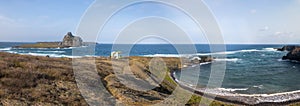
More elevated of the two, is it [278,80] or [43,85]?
[43,85]

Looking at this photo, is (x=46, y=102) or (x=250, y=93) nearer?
(x=46, y=102)

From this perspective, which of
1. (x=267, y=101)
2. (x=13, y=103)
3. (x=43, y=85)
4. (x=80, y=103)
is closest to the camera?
(x=13, y=103)

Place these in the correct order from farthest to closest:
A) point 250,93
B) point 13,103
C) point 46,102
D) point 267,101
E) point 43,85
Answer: point 250,93
point 267,101
point 43,85
point 46,102
point 13,103

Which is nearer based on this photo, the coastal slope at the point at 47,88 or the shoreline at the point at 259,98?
the coastal slope at the point at 47,88

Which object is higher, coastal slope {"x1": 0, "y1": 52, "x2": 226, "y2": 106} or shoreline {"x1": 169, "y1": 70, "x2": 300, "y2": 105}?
coastal slope {"x1": 0, "y1": 52, "x2": 226, "y2": 106}

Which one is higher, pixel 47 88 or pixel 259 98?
pixel 47 88

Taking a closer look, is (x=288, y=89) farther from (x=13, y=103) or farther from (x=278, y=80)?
(x=13, y=103)

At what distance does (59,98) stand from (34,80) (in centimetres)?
390

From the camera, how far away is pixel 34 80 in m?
24.0

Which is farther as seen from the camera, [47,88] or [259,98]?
[259,98]

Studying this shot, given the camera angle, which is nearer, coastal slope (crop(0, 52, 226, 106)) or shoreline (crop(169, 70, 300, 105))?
coastal slope (crop(0, 52, 226, 106))

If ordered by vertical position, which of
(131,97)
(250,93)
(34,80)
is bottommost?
(250,93)

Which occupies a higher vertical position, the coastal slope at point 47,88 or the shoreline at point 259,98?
the coastal slope at point 47,88

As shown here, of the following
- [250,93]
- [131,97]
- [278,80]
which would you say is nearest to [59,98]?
[131,97]
